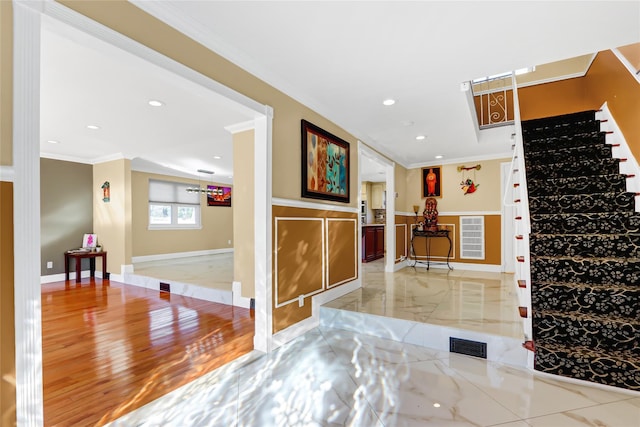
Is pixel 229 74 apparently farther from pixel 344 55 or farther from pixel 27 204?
pixel 27 204

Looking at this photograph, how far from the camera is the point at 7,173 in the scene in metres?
1.22

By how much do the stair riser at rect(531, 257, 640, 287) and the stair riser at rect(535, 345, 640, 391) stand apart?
2.19ft

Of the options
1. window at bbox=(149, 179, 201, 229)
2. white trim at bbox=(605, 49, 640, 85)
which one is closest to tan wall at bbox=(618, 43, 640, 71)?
white trim at bbox=(605, 49, 640, 85)

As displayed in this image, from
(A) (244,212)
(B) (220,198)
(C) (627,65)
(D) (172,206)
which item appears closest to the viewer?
(C) (627,65)

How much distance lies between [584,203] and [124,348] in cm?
465

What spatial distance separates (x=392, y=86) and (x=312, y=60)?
89 cm

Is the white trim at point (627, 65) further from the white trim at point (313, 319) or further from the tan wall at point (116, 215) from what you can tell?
the tan wall at point (116, 215)

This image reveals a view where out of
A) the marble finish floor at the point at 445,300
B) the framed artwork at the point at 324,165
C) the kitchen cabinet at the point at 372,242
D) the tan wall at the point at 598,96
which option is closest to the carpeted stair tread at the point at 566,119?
the tan wall at the point at 598,96

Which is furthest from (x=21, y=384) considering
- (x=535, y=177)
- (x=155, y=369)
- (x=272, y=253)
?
(x=535, y=177)

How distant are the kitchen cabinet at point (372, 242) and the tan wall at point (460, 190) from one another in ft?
3.54

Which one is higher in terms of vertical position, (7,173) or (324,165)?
(324,165)

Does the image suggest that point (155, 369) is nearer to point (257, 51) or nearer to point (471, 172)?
point (257, 51)

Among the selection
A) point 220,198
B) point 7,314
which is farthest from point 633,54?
point 220,198

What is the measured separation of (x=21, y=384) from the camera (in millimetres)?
1260
